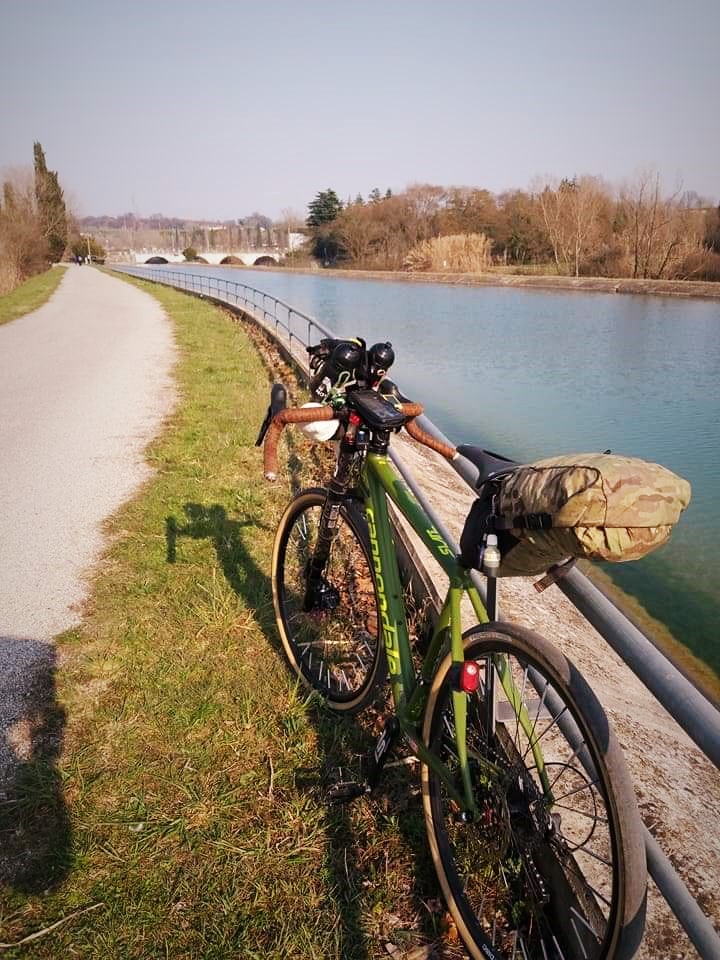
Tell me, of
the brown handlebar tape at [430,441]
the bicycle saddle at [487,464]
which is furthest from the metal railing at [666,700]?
the brown handlebar tape at [430,441]

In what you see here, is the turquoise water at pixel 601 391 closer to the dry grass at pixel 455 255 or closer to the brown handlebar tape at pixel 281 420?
the brown handlebar tape at pixel 281 420

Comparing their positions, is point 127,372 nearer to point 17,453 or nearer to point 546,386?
point 17,453

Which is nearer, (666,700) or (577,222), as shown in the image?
(666,700)

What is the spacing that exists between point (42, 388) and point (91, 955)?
9.19 m

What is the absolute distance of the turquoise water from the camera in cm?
755

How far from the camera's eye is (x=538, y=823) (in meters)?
1.75

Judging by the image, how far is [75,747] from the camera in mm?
2844

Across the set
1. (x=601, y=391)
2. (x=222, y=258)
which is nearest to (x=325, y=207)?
(x=222, y=258)

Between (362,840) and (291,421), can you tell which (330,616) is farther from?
(291,421)

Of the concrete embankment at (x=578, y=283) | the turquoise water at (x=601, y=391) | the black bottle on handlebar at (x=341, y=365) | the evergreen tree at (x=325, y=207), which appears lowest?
the turquoise water at (x=601, y=391)

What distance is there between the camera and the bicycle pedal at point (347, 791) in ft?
8.03

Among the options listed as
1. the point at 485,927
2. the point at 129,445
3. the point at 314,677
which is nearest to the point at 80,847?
the point at 314,677

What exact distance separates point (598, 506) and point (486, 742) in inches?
37.3

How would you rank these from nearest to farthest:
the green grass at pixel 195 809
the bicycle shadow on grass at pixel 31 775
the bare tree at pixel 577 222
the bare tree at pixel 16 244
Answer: the green grass at pixel 195 809
the bicycle shadow on grass at pixel 31 775
the bare tree at pixel 16 244
the bare tree at pixel 577 222
